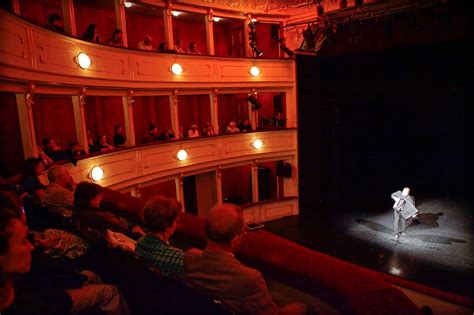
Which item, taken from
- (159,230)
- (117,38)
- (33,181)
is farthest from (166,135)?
(159,230)

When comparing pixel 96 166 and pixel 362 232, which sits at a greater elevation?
pixel 96 166

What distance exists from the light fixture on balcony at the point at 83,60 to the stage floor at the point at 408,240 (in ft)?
24.5

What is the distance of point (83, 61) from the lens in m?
6.88

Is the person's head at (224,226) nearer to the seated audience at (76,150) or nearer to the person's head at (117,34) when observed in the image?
the seated audience at (76,150)

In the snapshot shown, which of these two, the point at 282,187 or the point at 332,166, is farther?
the point at 282,187

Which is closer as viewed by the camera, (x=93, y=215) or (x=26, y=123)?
(x=93, y=215)

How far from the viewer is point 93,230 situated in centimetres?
269

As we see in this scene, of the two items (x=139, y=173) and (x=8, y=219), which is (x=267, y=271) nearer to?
(x=8, y=219)

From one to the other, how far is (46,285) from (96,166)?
18.4 feet

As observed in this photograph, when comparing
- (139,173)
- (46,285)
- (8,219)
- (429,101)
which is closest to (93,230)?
(46,285)

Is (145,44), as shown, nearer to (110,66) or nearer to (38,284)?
(110,66)

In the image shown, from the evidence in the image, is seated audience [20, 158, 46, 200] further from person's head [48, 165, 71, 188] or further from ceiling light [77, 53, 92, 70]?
ceiling light [77, 53, 92, 70]

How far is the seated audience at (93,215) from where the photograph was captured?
9.47 feet

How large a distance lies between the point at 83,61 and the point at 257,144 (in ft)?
22.2
